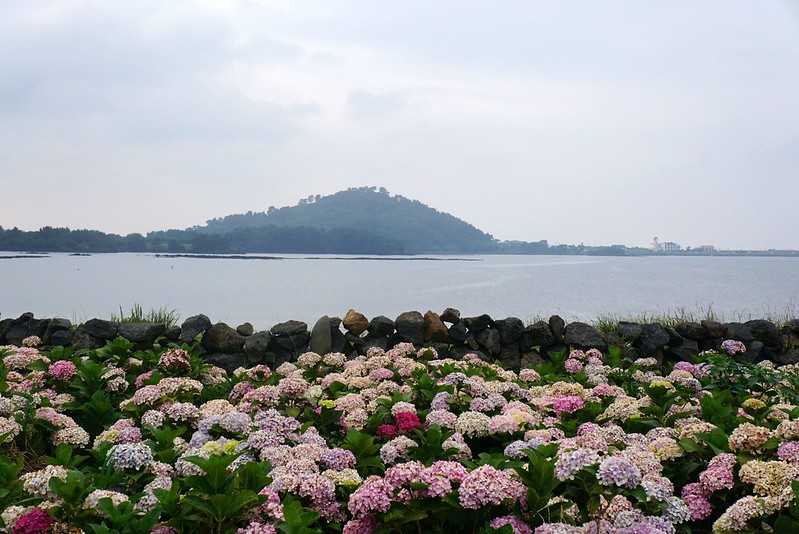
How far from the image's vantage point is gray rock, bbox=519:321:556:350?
29.2 feet

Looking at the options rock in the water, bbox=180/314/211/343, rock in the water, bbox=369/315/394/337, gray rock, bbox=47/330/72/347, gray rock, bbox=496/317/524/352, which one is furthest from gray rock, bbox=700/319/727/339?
gray rock, bbox=47/330/72/347

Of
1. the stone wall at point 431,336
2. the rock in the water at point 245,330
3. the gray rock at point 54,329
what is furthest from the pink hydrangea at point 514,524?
the gray rock at point 54,329

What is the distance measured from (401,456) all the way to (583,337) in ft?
19.4

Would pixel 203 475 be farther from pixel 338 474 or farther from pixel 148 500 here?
pixel 338 474

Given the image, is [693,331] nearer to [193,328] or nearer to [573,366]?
[573,366]

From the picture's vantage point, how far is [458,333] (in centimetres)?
902

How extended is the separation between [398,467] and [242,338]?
6210mm

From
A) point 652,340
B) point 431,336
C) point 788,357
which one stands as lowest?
point 788,357

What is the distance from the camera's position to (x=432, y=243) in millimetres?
92500

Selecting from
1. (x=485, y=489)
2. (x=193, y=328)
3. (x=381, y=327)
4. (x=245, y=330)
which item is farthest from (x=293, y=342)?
(x=485, y=489)

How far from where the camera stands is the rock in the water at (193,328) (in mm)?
8664

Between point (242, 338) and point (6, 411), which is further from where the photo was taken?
point (242, 338)

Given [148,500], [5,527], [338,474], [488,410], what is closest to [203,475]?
[148,500]

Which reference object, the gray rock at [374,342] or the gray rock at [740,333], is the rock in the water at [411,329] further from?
the gray rock at [740,333]
